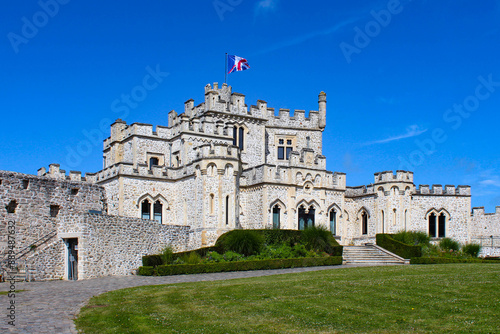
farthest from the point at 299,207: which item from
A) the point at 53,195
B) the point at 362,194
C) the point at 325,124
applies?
the point at 53,195

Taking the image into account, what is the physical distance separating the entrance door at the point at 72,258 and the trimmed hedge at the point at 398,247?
21.3 metres

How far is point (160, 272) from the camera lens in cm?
3122

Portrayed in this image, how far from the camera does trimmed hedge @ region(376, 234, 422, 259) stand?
124 ft

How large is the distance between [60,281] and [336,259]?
16.7 metres

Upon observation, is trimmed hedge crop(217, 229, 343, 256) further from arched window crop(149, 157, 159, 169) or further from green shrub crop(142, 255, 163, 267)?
arched window crop(149, 157, 159, 169)

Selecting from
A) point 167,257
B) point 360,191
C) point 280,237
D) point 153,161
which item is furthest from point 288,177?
point 167,257

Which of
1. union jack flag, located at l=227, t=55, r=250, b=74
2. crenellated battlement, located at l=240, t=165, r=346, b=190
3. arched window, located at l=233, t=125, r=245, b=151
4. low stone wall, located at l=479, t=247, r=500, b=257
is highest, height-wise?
union jack flag, located at l=227, t=55, r=250, b=74

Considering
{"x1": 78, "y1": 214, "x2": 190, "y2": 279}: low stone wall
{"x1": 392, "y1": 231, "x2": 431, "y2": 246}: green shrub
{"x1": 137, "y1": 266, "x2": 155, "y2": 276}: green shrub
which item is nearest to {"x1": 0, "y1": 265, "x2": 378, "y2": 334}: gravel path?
{"x1": 137, "y1": 266, "x2": 155, "y2": 276}: green shrub

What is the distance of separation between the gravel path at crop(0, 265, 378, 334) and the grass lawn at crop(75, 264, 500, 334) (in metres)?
0.63

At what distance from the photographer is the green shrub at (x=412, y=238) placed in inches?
1656

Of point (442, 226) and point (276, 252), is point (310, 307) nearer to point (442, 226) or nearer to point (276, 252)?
point (276, 252)

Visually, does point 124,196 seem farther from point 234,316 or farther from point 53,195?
point 234,316

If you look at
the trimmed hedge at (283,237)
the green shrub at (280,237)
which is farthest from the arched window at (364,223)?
the green shrub at (280,237)

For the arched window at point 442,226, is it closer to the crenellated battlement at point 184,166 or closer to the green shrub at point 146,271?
the crenellated battlement at point 184,166
